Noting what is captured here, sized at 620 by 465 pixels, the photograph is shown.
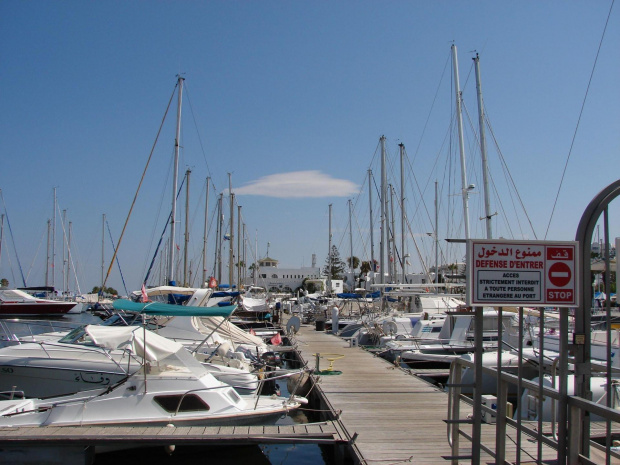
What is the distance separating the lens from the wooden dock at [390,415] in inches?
352

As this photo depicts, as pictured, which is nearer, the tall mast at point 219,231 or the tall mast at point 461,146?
the tall mast at point 461,146

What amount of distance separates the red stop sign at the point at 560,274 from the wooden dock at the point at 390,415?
7.87ft

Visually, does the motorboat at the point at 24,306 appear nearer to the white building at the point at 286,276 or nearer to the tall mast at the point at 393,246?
the tall mast at the point at 393,246

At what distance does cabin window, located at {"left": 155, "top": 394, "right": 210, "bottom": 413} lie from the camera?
36.0 ft

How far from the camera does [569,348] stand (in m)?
5.39

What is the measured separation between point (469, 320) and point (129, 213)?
1514cm

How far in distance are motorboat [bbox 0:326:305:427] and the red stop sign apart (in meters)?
7.66

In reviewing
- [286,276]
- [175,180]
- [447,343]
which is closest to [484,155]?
[447,343]

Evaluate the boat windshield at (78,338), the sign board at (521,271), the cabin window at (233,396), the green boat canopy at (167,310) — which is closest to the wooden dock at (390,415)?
the cabin window at (233,396)

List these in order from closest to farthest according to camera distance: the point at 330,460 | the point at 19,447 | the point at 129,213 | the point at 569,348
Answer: the point at 569,348, the point at 19,447, the point at 330,460, the point at 129,213

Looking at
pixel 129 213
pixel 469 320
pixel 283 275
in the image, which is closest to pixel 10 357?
pixel 129 213

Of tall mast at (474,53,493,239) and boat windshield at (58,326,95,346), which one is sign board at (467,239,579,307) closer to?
boat windshield at (58,326,95,346)

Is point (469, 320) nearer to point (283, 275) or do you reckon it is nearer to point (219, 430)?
point (219, 430)

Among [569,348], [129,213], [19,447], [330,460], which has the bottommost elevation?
[330,460]
